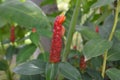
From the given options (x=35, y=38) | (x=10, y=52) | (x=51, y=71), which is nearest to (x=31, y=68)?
(x=51, y=71)

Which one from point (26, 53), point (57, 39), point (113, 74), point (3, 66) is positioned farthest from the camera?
point (3, 66)

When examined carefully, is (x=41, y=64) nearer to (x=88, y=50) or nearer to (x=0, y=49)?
(x=88, y=50)

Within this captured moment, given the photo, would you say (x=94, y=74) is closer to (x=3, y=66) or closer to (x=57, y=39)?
(x=57, y=39)

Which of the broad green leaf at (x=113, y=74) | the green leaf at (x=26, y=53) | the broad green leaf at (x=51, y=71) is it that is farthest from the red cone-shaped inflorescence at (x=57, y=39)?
the green leaf at (x=26, y=53)

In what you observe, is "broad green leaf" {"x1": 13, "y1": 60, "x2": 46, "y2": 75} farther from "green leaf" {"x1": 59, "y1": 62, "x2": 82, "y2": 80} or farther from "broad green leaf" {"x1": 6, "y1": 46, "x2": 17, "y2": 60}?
"broad green leaf" {"x1": 6, "y1": 46, "x2": 17, "y2": 60}

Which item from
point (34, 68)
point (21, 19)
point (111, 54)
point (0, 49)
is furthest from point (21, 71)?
point (0, 49)

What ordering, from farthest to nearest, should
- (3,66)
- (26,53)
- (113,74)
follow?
(3,66) < (26,53) < (113,74)

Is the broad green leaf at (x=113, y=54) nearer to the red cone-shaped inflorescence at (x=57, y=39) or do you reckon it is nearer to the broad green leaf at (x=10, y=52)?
the red cone-shaped inflorescence at (x=57, y=39)
